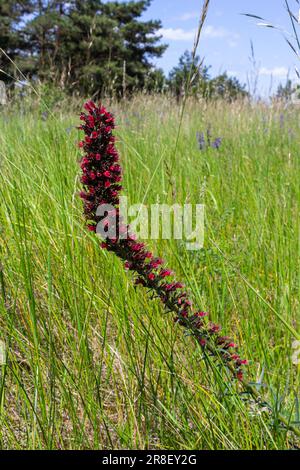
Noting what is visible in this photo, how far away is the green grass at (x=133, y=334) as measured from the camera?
1076 mm

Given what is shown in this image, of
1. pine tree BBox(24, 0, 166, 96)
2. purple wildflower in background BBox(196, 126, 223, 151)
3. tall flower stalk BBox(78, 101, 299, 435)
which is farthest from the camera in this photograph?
pine tree BBox(24, 0, 166, 96)

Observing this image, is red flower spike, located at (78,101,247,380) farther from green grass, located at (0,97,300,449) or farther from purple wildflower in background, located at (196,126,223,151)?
purple wildflower in background, located at (196,126,223,151)

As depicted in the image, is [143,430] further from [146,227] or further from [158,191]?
[158,191]

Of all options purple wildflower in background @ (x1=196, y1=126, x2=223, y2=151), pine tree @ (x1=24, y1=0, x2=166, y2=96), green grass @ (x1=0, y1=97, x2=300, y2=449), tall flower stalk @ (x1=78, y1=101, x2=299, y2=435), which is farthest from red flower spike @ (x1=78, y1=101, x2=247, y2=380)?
pine tree @ (x1=24, y1=0, x2=166, y2=96)

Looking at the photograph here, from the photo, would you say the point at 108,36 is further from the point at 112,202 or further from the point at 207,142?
the point at 112,202

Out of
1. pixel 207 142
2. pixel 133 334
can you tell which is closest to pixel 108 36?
pixel 207 142

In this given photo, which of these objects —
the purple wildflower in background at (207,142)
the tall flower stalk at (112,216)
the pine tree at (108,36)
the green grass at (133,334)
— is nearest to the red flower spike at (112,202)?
the tall flower stalk at (112,216)

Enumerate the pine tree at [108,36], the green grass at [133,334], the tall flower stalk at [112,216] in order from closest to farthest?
the tall flower stalk at [112,216] < the green grass at [133,334] < the pine tree at [108,36]

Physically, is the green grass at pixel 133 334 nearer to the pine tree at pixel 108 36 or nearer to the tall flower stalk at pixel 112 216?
the tall flower stalk at pixel 112 216

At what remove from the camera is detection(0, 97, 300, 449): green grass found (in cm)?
108

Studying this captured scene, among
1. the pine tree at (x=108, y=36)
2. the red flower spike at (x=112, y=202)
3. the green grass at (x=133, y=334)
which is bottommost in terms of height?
the green grass at (x=133, y=334)

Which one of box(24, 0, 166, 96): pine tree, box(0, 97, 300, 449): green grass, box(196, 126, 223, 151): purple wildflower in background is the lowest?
box(0, 97, 300, 449): green grass
